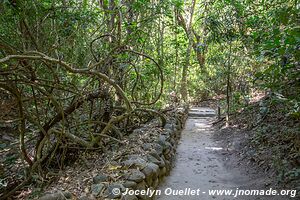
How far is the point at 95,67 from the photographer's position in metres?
5.22

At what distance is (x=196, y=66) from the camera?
51.5ft

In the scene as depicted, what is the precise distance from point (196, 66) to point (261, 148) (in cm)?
1115

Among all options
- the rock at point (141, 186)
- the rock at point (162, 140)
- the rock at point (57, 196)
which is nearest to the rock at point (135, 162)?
the rock at point (141, 186)

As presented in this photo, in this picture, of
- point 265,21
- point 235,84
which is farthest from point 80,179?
point 235,84

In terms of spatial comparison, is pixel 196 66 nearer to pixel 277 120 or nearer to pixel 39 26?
Answer: pixel 277 120

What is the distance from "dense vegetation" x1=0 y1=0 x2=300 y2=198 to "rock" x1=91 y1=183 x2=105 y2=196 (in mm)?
1183

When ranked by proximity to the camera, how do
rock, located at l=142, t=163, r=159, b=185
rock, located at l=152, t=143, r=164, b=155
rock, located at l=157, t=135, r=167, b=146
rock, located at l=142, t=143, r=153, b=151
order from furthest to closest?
1. rock, located at l=157, t=135, r=167, b=146
2. rock, located at l=152, t=143, r=164, b=155
3. rock, located at l=142, t=143, r=153, b=151
4. rock, located at l=142, t=163, r=159, b=185

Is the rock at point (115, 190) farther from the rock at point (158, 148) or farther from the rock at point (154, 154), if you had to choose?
the rock at point (158, 148)

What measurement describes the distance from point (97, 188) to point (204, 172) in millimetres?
2460

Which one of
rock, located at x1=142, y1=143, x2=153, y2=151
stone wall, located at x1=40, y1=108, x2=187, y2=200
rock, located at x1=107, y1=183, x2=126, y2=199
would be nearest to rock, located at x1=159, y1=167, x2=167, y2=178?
stone wall, located at x1=40, y1=108, x2=187, y2=200

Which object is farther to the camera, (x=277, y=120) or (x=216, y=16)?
(x=216, y=16)

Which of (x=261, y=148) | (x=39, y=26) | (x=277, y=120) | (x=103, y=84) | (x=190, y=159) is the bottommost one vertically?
(x=190, y=159)

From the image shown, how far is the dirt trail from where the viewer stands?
4.07 meters

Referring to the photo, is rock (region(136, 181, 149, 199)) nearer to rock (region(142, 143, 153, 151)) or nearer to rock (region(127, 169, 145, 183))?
rock (region(127, 169, 145, 183))
